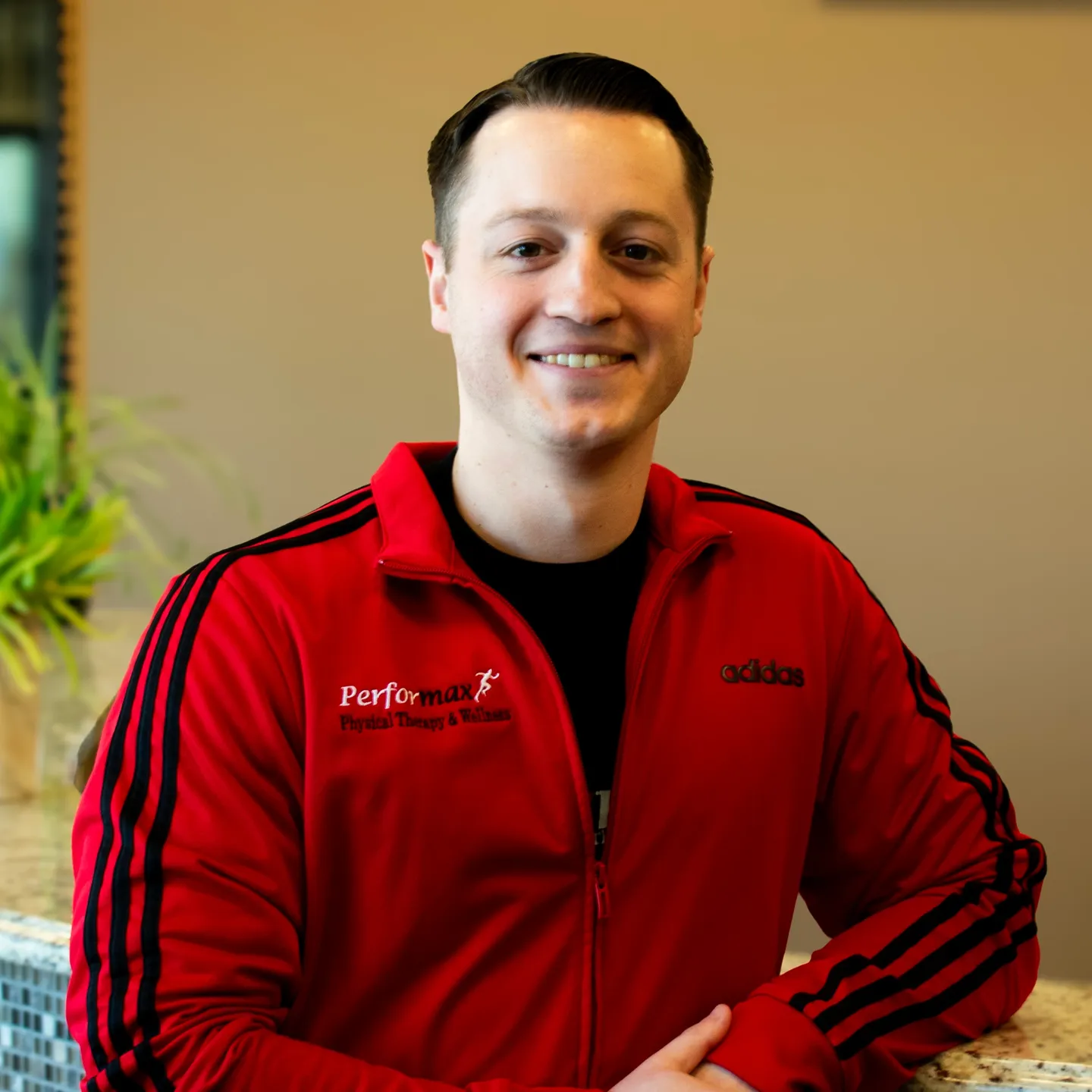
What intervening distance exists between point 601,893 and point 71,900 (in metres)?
0.68

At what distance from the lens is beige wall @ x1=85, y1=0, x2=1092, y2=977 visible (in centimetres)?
242

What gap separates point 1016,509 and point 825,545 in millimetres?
1358

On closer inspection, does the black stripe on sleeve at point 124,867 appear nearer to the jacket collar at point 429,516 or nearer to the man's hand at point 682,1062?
the jacket collar at point 429,516

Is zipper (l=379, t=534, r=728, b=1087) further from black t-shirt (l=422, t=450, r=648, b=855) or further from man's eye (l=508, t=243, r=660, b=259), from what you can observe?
man's eye (l=508, t=243, r=660, b=259)

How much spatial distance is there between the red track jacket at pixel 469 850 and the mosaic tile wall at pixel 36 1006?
1.08 ft

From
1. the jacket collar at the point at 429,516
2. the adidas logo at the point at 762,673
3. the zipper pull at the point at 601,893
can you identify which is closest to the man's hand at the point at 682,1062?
the zipper pull at the point at 601,893

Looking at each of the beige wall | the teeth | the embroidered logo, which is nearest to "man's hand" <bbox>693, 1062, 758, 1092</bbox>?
the embroidered logo

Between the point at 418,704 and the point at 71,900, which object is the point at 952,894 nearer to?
the point at 418,704

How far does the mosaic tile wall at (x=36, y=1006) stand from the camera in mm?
1259

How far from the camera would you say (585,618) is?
1139mm

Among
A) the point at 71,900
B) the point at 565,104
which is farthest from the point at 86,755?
the point at 565,104

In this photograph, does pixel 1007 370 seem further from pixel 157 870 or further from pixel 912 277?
pixel 157 870

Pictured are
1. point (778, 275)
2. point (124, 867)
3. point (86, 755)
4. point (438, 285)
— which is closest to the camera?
point (124, 867)

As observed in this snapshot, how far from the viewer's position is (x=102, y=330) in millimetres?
2703
